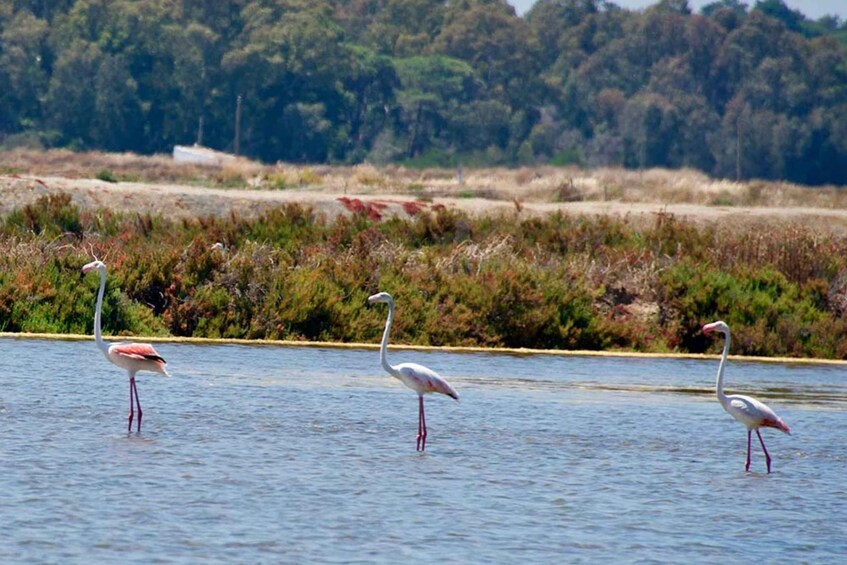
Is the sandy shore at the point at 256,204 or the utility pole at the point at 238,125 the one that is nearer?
the sandy shore at the point at 256,204

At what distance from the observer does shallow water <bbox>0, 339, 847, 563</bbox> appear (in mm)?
11633

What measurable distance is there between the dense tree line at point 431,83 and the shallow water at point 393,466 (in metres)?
73.3

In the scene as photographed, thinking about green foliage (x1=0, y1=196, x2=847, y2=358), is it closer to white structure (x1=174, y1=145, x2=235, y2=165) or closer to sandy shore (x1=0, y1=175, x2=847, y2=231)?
sandy shore (x1=0, y1=175, x2=847, y2=231)

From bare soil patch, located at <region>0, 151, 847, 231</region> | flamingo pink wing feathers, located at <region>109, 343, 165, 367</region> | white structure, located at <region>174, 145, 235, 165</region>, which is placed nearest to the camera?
flamingo pink wing feathers, located at <region>109, 343, 165, 367</region>

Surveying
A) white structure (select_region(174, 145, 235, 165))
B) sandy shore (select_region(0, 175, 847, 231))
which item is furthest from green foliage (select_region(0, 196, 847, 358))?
white structure (select_region(174, 145, 235, 165))

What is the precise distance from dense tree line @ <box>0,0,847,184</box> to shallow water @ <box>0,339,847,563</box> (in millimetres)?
73329

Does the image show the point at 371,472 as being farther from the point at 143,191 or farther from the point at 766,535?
the point at 143,191

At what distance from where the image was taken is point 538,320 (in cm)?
2455

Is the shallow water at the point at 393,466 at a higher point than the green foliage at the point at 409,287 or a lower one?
lower

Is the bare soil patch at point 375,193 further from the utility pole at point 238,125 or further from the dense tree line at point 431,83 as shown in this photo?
the dense tree line at point 431,83

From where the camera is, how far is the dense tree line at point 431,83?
94.3 metres

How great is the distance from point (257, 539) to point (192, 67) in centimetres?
8521

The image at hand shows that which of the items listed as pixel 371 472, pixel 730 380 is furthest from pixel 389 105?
pixel 371 472

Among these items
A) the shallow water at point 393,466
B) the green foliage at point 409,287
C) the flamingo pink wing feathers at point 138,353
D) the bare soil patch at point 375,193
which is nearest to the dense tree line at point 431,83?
the bare soil patch at point 375,193
